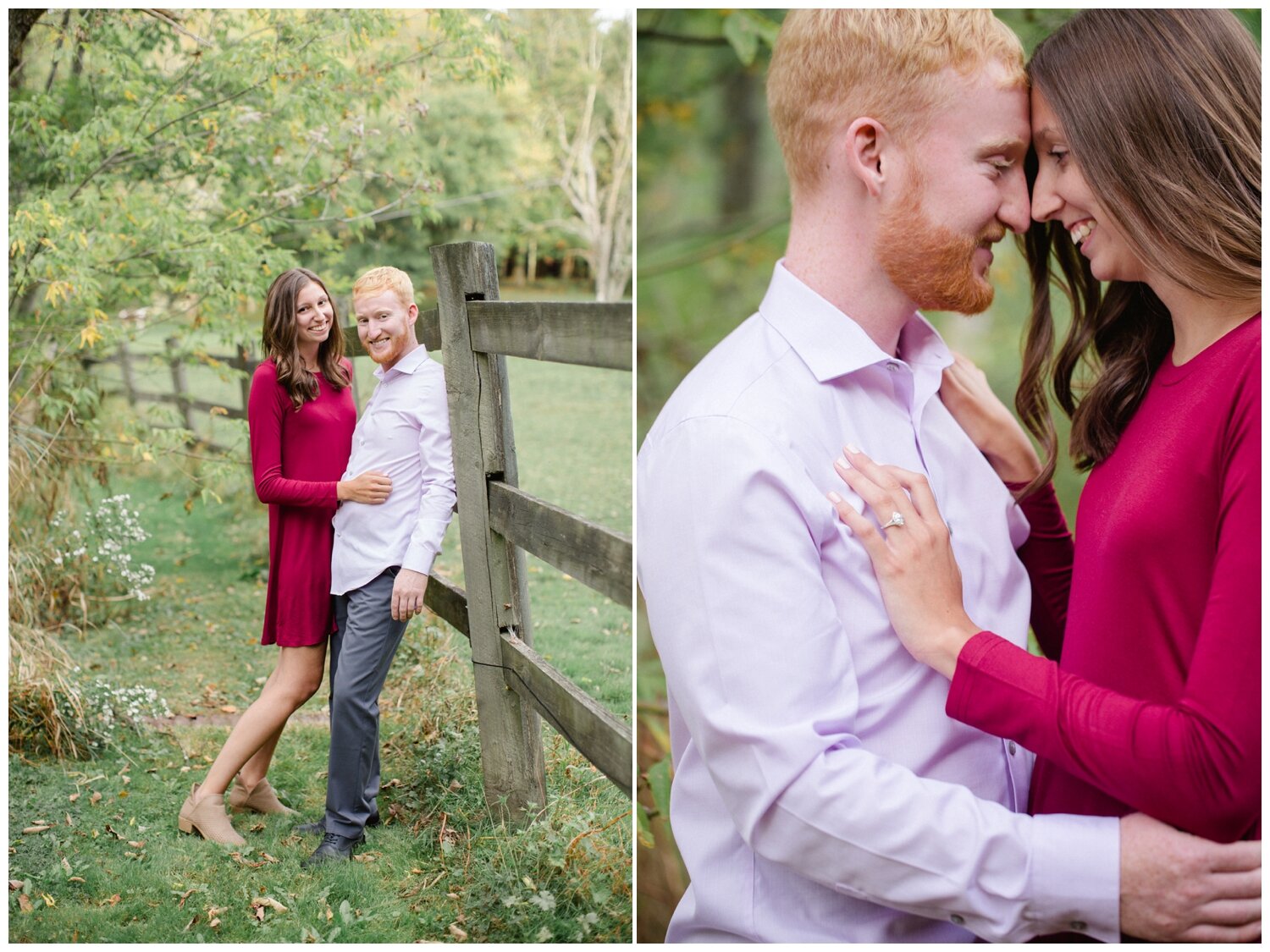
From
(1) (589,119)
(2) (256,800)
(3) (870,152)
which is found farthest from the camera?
(1) (589,119)

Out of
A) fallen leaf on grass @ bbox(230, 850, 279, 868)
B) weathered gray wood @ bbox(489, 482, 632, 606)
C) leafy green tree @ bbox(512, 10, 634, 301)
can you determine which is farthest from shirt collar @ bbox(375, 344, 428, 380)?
fallen leaf on grass @ bbox(230, 850, 279, 868)

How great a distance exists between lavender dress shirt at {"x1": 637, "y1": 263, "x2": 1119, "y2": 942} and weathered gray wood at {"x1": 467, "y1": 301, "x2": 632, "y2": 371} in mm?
330

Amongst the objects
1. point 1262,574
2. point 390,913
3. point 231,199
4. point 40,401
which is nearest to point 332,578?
point 390,913

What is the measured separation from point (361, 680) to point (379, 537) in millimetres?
321

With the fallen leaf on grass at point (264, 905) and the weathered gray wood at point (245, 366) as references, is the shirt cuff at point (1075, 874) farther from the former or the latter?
the weathered gray wood at point (245, 366)

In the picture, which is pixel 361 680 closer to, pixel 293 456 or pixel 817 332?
pixel 293 456

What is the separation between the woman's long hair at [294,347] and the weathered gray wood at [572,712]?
2.33ft

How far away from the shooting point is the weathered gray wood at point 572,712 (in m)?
1.97

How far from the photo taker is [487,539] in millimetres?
2363

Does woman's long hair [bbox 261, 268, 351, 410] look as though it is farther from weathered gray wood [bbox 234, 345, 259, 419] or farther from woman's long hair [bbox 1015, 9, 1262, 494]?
woman's long hair [bbox 1015, 9, 1262, 494]

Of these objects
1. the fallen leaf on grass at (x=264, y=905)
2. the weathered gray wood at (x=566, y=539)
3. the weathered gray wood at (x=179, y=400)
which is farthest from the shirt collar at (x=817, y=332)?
the weathered gray wood at (x=179, y=400)

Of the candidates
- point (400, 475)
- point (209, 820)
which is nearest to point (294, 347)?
point (400, 475)

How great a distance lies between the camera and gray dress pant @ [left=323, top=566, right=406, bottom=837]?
222 cm

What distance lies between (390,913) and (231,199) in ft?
5.69
